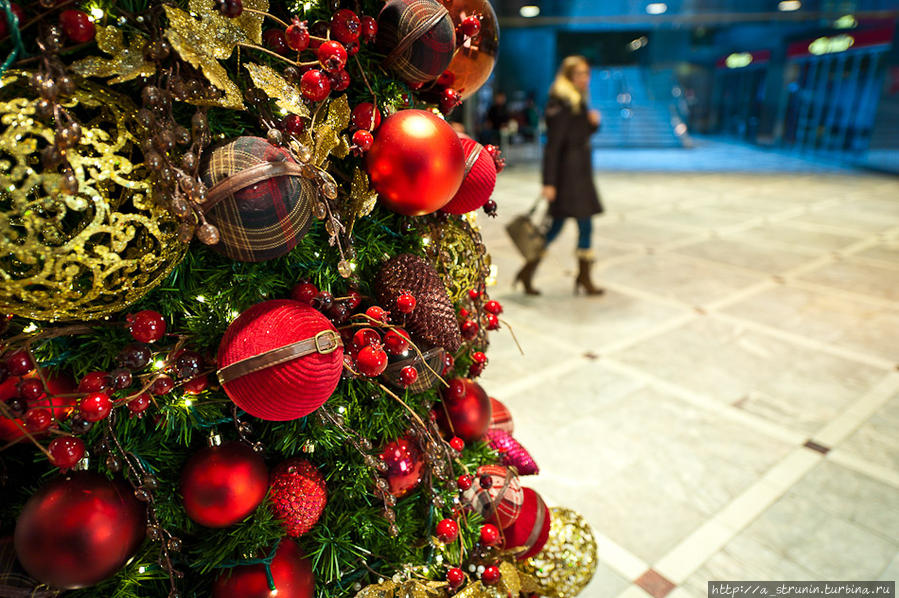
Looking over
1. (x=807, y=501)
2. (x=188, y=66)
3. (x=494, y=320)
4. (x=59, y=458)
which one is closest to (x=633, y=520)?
(x=807, y=501)

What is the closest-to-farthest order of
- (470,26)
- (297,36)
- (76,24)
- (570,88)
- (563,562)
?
(76,24) → (297,36) → (470,26) → (563,562) → (570,88)

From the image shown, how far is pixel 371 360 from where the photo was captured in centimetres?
72

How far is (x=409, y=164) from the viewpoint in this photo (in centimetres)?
73

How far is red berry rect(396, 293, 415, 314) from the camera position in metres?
0.77

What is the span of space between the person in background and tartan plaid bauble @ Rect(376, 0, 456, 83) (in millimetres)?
2772

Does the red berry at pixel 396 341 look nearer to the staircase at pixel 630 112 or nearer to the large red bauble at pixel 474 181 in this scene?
the large red bauble at pixel 474 181

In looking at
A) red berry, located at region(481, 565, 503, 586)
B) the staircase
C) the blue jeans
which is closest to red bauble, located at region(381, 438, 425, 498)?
red berry, located at region(481, 565, 503, 586)

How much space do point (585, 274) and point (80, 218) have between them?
3477mm

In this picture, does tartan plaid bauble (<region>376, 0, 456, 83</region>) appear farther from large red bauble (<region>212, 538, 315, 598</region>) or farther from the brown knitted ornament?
large red bauble (<region>212, 538, 315, 598</region>)

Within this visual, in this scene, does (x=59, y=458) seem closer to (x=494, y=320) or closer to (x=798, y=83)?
(x=494, y=320)

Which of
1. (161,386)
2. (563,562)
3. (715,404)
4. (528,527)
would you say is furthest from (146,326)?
(715,404)

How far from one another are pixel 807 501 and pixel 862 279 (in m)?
3.06

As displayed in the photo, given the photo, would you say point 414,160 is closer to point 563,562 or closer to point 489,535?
point 489,535

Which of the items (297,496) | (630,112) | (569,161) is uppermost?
(569,161)
